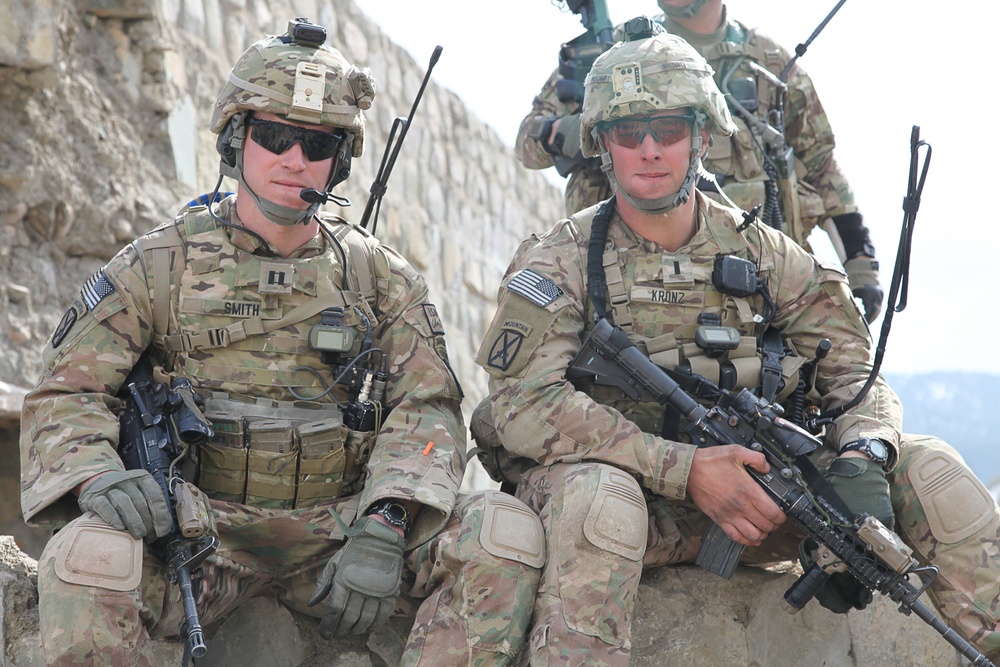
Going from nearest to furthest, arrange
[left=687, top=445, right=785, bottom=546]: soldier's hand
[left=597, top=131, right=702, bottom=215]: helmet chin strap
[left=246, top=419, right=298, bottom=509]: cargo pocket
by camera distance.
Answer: [left=687, top=445, right=785, bottom=546]: soldier's hand < [left=246, top=419, right=298, bottom=509]: cargo pocket < [left=597, top=131, right=702, bottom=215]: helmet chin strap

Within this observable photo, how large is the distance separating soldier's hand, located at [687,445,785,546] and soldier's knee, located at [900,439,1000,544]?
468mm

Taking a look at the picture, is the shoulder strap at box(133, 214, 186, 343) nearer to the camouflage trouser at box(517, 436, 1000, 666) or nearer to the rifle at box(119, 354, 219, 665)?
→ the rifle at box(119, 354, 219, 665)

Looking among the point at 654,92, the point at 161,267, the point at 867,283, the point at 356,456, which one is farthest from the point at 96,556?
the point at 867,283

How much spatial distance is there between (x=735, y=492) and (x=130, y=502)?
68.3 inches

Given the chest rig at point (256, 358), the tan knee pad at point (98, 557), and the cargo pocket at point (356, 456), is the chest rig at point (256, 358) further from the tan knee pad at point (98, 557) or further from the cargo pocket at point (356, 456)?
the tan knee pad at point (98, 557)

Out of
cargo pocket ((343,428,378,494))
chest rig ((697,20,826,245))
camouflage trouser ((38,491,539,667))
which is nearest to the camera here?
camouflage trouser ((38,491,539,667))

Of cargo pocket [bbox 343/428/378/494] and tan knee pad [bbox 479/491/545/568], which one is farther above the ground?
tan knee pad [bbox 479/491/545/568]

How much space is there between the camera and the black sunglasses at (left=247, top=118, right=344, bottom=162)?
3938 millimetres

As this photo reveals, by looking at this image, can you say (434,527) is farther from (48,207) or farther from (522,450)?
(48,207)

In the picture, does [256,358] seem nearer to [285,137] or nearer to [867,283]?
[285,137]

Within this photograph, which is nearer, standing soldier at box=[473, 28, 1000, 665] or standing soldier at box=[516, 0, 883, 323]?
standing soldier at box=[473, 28, 1000, 665]

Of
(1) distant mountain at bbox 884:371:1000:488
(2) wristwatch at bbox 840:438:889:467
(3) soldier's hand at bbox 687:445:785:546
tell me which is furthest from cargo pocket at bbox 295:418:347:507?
(1) distant mountain at bbox 884:371:1000:488

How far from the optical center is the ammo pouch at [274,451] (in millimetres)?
3742

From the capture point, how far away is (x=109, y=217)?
Answer: 729 centimetres
